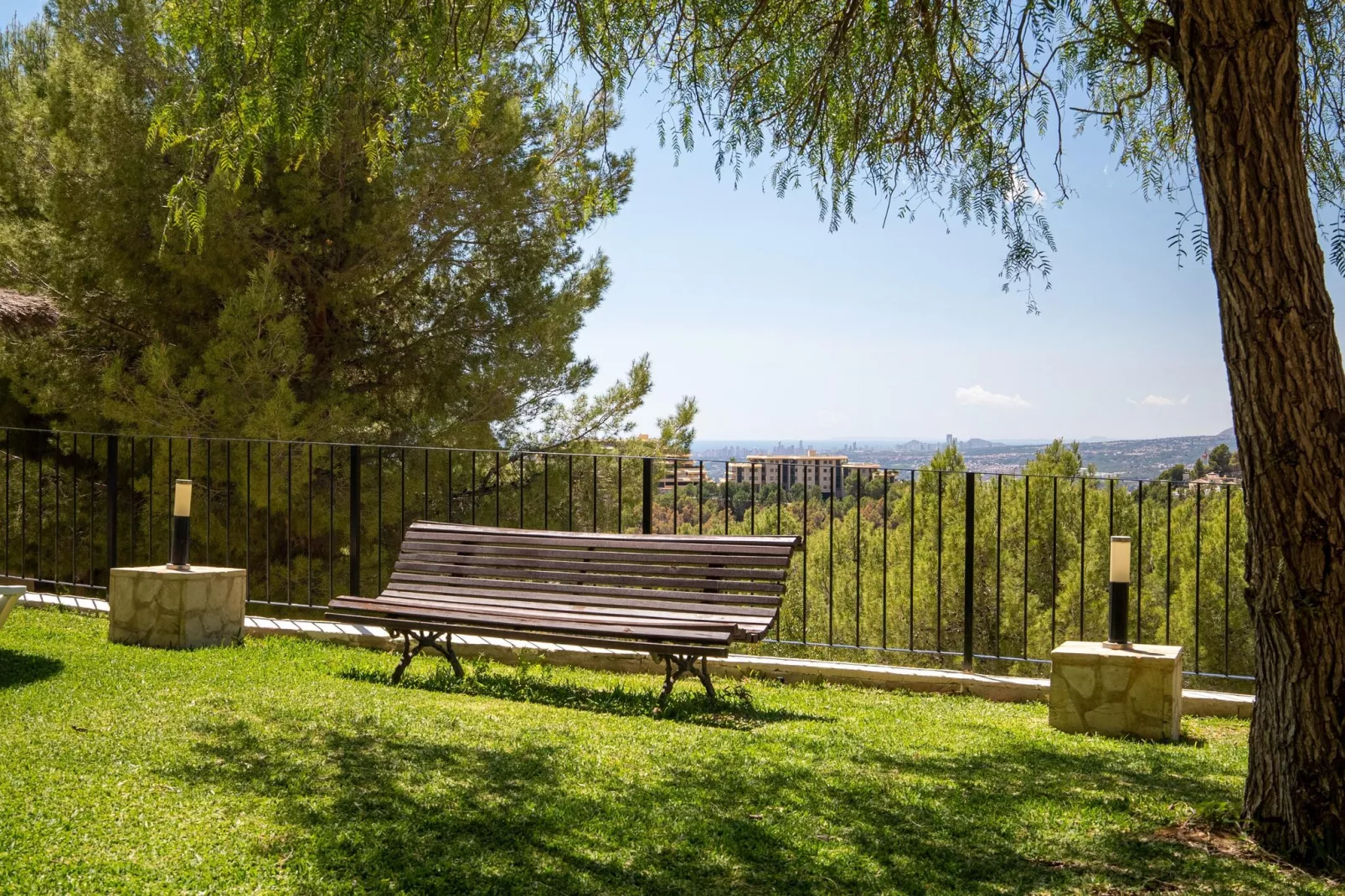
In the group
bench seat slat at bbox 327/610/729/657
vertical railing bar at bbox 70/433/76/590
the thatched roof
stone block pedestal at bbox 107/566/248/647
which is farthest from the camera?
the thatched roof

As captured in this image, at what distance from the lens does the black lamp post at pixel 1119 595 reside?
4.97m

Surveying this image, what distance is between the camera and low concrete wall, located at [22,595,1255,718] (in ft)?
18.6

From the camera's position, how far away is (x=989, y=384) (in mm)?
114750

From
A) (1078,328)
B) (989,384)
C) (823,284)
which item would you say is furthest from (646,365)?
(989,384)

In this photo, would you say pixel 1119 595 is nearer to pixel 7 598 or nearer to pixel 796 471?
pixel 796 471

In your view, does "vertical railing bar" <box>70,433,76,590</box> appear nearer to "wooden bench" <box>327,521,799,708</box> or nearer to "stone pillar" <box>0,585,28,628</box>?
"stone pillar" <box>0,585,28,628</box>

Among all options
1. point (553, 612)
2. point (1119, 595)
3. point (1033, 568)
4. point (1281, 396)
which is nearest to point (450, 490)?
point (553, 612)

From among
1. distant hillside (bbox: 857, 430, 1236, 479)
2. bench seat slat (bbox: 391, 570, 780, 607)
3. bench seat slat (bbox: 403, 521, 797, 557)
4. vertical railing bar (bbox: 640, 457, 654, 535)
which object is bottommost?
bench seat slat (bbox: 391, 570, 780, 607)

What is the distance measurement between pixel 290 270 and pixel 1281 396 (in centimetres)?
1190

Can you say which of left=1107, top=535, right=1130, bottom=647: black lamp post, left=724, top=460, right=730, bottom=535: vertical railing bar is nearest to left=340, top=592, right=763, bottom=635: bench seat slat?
left=724, top=460, right=730, bottom=535: vertical railing bar

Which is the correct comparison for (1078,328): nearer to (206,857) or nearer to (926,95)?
(926,95)

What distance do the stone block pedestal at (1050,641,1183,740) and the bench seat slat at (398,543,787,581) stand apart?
1442 millimetres

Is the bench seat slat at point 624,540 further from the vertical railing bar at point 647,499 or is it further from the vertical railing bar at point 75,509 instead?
the vertical railing bar at point 75,509

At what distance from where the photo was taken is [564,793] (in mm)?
3539
